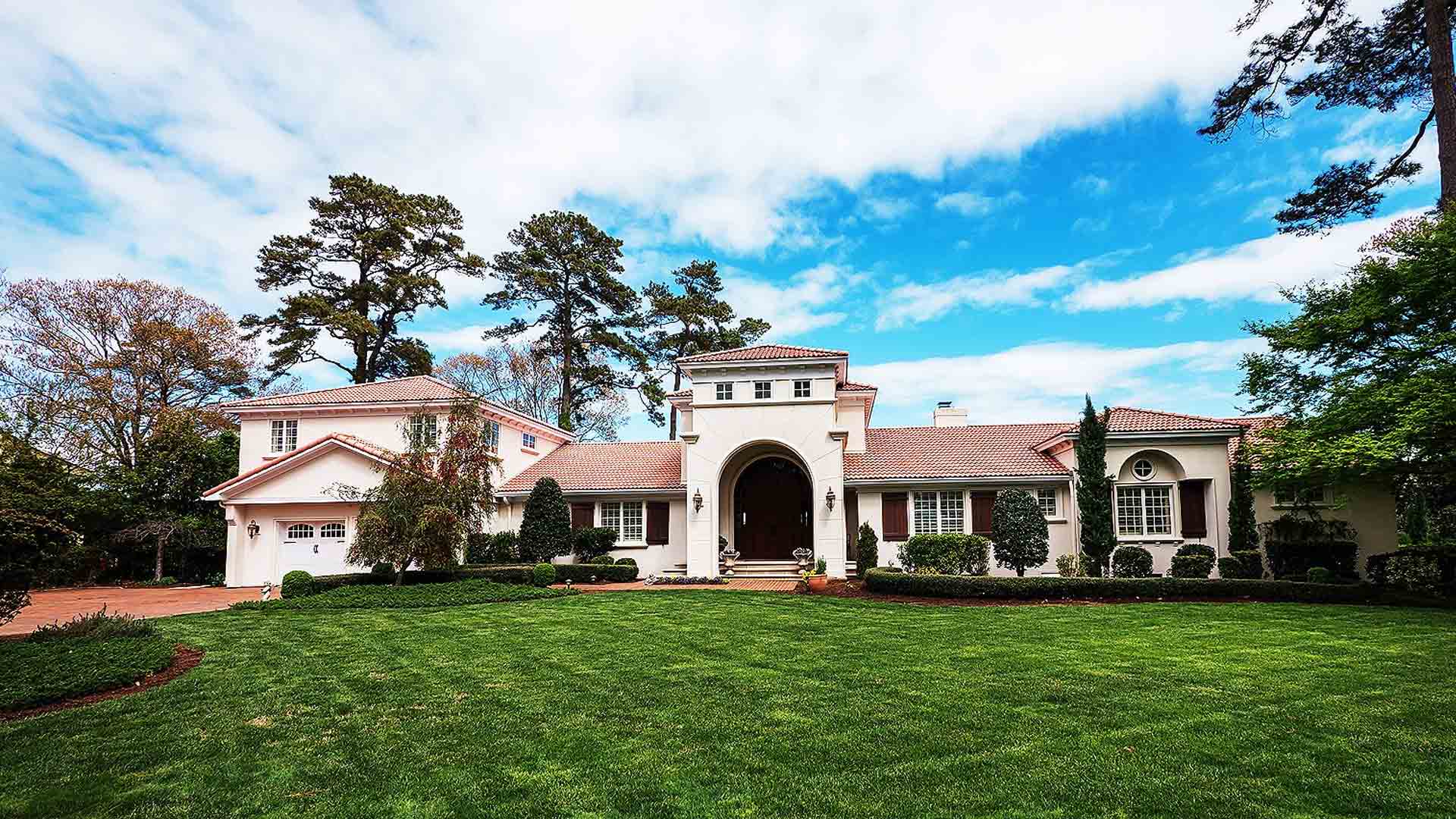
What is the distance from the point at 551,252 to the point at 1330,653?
3317 cm

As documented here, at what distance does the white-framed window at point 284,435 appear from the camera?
2542 centimetres

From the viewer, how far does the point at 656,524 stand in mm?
23469

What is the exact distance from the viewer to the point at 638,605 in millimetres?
15469

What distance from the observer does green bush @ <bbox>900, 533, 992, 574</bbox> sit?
19.5 m

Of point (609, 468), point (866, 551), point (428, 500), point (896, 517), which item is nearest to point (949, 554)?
point (866, 551)

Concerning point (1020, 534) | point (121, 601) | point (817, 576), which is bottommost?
point (121, 601)

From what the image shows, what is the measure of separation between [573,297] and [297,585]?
21.9 m

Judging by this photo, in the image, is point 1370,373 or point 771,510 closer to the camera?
point 1370,373

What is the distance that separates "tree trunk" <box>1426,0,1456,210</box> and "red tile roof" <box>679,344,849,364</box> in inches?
526

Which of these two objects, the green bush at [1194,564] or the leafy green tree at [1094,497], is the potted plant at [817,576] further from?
the green bush at [1194,564]

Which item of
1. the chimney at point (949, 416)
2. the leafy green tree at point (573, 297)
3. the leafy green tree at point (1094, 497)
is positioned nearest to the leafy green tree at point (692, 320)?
the leafy green tree at point (573, 297)

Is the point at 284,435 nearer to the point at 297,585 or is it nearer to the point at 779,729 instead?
the point at 297,585

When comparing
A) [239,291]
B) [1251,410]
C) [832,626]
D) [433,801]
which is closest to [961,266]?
[1251,410]

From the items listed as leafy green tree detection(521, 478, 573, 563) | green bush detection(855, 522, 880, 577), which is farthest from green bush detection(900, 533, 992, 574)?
leafy green tree detection(521, 478, 573, 563)
